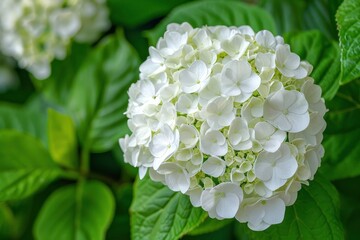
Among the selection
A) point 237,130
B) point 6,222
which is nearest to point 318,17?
point 237,130

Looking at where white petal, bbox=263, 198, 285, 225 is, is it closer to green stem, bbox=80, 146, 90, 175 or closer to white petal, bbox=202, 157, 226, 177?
white petal, bbox=202, 157, 226, 177

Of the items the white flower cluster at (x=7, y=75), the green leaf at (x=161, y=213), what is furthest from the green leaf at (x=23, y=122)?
the green leaf at (x=161, y=213)

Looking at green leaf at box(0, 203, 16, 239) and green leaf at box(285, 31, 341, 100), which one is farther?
green leaf at box(0, 203, 16, 239)

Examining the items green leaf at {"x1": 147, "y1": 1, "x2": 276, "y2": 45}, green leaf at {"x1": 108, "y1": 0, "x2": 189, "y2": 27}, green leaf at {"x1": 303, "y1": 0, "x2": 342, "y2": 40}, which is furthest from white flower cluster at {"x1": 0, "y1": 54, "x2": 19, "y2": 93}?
green leaf at {"x1": 303, "y1": 0, "x2": 342, "y2": 40}

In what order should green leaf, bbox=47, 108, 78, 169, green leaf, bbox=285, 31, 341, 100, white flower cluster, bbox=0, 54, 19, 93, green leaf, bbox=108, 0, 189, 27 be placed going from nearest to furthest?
green leaf, bbox=285, 31, 341, 100
green leaf, bbox=47, 108, 78, 169
green leaf, bbox=108, 0, 189, 27
white flower cluster, bbox=0, 54, 19, 93

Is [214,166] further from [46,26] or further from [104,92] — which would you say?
[46,26]

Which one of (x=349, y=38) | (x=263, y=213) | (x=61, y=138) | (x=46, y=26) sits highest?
(x=349, y=38)

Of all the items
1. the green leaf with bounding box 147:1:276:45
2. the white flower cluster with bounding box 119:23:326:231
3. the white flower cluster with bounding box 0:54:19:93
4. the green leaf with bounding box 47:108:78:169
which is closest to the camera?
the white flower cluster with bounding box 119:23:326:231
